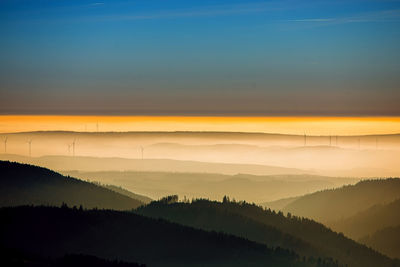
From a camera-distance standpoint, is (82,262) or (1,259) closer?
(1,259)

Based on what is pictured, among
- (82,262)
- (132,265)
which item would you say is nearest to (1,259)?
(82,262)

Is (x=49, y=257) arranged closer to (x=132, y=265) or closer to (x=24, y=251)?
(x=24, y=251)

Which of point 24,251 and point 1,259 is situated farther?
point 24,251

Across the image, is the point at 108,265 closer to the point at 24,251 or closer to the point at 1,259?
the point at 24,251

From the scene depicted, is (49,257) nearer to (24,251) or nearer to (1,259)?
(24,251)

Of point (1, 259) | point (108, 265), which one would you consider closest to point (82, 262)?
point (108, 265)

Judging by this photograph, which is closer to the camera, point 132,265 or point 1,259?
point 1,259
